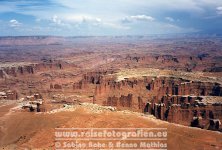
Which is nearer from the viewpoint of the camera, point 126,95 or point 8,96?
point 126,95

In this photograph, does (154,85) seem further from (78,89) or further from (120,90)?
(78,89)

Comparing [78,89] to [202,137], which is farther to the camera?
[78,89]

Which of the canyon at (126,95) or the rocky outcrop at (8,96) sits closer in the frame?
the canyon at (126,95)

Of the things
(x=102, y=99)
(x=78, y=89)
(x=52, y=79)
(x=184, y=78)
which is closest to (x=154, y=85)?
(x=184, y=78)

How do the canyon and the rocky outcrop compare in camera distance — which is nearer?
the canyon

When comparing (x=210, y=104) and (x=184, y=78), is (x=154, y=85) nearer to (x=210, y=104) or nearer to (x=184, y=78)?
(x=184, y=78)

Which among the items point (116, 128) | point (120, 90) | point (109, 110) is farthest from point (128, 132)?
point (120, 90)

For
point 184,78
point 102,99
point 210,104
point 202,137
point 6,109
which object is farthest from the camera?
point 184,78

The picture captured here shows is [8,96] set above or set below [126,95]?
below

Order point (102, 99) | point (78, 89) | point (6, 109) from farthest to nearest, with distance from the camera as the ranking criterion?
point (78, 89)
point (102, 99)
point (6, 109)
